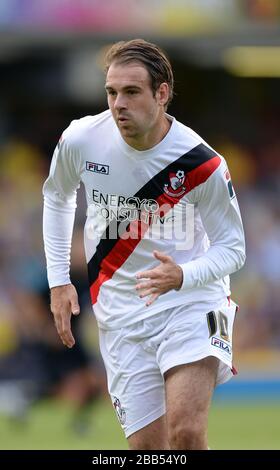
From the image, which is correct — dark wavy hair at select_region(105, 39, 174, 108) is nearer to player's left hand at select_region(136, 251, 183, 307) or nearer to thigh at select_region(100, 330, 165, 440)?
player's left hand at select_region(136, 251, 183, 307)

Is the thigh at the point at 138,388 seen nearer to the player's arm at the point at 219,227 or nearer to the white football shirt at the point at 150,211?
the white football shirt at the point at 150,211

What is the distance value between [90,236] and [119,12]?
10.7m

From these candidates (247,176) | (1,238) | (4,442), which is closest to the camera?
(4,442)

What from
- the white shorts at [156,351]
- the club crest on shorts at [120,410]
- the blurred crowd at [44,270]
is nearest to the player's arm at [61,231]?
the white shorts at [156,351]

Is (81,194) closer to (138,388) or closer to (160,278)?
(138,388)

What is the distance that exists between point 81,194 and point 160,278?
1064cm

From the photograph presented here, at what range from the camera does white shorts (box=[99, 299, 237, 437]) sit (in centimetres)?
678

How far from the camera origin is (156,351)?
6902 mm

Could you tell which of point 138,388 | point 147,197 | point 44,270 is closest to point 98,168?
point 147,197

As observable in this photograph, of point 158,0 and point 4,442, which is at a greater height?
point 158,0

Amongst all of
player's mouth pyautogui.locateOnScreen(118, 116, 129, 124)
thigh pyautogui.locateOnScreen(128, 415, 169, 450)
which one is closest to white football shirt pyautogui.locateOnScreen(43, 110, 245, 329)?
player's mouth pyautogui.locateOnScreen(118, 116, 129, 124)

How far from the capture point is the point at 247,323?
17047mm
